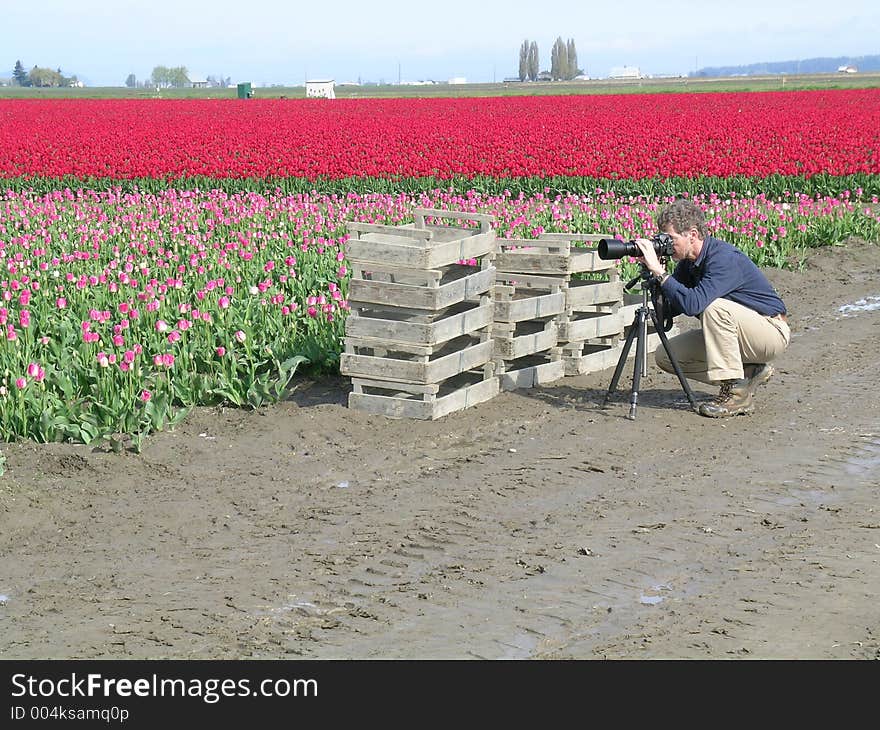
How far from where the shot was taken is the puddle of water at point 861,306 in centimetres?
1192

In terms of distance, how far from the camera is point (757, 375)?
27.7 ft

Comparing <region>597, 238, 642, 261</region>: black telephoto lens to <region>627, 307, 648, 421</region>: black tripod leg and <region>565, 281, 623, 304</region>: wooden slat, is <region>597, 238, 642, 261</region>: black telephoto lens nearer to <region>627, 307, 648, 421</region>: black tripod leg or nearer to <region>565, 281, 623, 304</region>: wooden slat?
<region>627, 307, 648, 421</region>: black tripod leg

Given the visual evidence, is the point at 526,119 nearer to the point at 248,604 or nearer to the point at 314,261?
the point at 314,261

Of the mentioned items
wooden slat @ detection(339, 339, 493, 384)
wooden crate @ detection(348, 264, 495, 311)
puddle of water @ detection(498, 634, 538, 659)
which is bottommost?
puddle of water @ detection(498, 634, 538, 659)

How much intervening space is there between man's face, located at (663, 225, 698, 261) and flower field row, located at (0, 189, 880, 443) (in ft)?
8.52

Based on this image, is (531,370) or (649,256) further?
(531,370)

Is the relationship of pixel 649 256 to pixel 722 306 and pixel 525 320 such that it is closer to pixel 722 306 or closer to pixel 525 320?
pixel 722 306

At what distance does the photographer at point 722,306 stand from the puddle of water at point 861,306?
3712mm

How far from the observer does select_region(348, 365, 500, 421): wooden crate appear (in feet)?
26.8

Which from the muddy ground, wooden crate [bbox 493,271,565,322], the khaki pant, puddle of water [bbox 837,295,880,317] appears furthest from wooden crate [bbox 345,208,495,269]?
puddle of water [bbox 837,295,880,317]

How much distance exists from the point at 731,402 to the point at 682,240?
112cm

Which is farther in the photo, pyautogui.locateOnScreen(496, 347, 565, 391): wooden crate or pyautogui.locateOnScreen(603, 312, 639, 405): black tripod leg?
pyautogui.locateOnScreen(496, 347, 565, 391): wooden crate

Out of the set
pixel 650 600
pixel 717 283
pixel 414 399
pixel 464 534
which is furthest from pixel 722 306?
pixel 650 600

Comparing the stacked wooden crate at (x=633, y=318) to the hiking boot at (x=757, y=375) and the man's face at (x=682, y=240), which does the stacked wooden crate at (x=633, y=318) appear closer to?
the hiking boot at (x=757, y=375)
